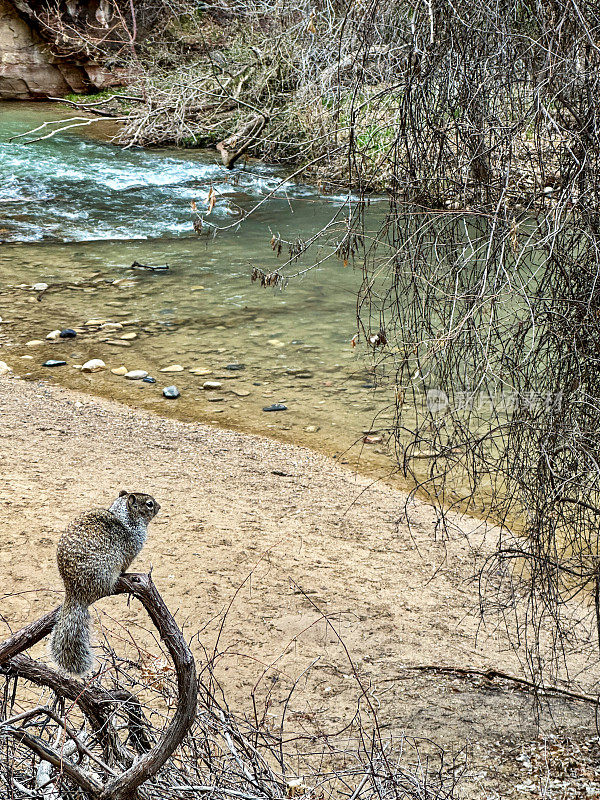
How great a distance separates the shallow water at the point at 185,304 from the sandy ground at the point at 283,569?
2.83ft

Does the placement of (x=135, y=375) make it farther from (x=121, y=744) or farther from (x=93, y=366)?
(x=121, y=744)

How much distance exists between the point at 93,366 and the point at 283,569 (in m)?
4.77

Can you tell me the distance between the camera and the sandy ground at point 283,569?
4.12 m

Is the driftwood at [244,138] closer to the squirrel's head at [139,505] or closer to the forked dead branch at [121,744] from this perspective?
the squirrel's head at [139,505]

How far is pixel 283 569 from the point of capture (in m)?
5.38

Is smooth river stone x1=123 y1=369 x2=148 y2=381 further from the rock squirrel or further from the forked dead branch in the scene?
the rock squirrel

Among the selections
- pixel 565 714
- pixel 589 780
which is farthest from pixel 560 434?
pixel 565 714

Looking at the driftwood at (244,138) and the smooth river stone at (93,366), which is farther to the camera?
the smooth river stone at (93,366)

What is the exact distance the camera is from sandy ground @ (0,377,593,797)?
13.5 ft

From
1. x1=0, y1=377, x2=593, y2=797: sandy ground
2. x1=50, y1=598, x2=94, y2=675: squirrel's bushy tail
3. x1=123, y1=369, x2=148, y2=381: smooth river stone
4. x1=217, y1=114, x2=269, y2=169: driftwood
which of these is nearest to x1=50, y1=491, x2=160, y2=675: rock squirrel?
x1=50, y1=598, x2=94, y2=675: squirrel's bushy tail

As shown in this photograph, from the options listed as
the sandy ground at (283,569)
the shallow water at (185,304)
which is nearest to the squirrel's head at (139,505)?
the sandy ground at (283,569)

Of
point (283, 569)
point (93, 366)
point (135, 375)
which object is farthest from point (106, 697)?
point (93, 366)

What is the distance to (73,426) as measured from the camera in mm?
7727

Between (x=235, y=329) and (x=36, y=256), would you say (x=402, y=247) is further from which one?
(x=36, y=256)
